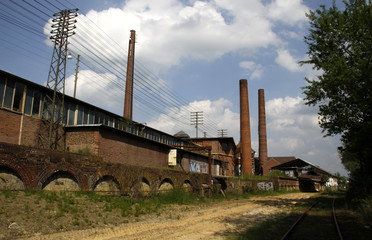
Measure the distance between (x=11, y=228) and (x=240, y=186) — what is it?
26.5 metres

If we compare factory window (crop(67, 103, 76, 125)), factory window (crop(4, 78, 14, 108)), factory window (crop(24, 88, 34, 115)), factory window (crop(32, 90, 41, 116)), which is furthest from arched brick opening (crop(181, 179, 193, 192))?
factory window (crop(4, 78, 14, 108))

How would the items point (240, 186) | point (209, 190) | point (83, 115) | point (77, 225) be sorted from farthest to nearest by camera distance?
point (240, 186) → point (209, 190) → point (83, 115) → point (77, 225)

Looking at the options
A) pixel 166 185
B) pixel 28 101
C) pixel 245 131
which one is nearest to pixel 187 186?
pixel 166 185

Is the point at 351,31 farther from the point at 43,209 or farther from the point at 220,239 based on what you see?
the point at 43,209

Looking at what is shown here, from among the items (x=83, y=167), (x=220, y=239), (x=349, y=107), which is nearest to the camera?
(x=220, y=239)

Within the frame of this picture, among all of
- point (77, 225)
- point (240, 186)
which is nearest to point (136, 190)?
point (77, 225)

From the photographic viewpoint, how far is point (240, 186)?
31.9 meters

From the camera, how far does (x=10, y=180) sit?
1095 cm

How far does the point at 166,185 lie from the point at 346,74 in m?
13.8

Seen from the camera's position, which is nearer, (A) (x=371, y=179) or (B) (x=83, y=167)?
(B) (x=83, y=167)

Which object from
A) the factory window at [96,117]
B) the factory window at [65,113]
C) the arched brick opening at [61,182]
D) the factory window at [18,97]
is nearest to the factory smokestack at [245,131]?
the factory window at [96,117]

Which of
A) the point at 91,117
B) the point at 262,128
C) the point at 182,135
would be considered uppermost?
the point at 262,128

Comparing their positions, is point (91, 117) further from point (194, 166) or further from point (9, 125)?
A: point (194, 166)

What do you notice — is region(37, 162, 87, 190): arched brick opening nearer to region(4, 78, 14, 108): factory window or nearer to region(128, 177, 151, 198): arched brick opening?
region(128, 177, 151, 198): arched brick opening
